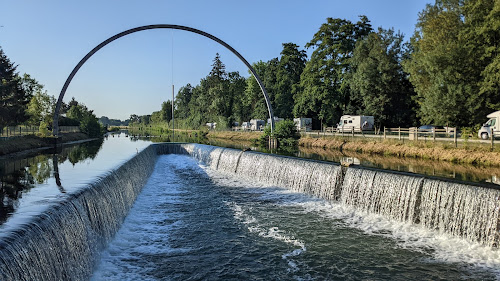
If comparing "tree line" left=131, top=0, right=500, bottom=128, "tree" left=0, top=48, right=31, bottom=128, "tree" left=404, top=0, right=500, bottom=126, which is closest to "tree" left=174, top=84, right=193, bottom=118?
"tree line" left=131, top=0, right=500, bottom=128

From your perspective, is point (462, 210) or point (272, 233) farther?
point (272, 233)

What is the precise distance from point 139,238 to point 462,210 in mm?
9466

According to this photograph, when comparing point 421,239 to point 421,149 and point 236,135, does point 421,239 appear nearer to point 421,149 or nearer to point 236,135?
point 421,149

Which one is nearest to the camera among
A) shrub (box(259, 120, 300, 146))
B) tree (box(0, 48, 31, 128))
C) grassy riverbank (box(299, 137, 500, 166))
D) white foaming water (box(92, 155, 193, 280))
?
white foaming water (box(92, 155, 193, 280))

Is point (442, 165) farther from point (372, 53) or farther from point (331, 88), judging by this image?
point (331, 88)

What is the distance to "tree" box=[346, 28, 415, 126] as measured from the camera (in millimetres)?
46781

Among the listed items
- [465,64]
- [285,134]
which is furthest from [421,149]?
[285,134]

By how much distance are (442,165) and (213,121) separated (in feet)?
239

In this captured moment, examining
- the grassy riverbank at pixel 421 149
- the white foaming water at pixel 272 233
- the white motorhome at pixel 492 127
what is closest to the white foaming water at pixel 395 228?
the white foaming water at pixel 272 233

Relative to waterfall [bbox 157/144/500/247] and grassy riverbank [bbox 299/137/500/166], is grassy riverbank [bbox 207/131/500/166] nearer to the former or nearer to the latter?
grassy riverbank [bbox 299/137/500/166]

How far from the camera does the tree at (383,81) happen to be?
4678 centimetres

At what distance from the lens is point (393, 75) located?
46906 mm

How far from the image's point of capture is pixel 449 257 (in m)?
8.65

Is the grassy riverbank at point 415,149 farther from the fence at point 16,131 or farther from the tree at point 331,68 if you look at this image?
the fence at point 16,131
